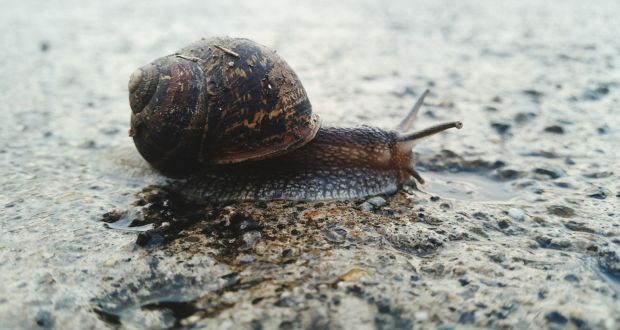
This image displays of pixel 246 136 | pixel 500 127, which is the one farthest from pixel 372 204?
pixel 500 127

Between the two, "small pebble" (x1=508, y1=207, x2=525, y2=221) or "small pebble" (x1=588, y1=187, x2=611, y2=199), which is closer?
"small pebble" (x1=508, y1=207, x2=525, y2=221)

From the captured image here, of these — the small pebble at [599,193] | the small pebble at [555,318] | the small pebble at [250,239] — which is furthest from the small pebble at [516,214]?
the small pebble at [250,239]

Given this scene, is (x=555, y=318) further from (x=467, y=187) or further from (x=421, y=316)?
(x=467, y=187)

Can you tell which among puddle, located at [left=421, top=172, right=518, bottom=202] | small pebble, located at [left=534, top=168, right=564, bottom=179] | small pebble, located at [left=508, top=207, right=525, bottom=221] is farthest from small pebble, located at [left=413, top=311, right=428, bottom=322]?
small pebble, located at [left=534, top=168, right=564, bottom=179]

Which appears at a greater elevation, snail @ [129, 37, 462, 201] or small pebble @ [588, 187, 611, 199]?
snail @ [129, 37, 462, 201]

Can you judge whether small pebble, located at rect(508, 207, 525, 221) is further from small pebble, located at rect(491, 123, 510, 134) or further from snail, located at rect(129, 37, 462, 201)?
small pebble, located at rect(491, 123, 510, 134)

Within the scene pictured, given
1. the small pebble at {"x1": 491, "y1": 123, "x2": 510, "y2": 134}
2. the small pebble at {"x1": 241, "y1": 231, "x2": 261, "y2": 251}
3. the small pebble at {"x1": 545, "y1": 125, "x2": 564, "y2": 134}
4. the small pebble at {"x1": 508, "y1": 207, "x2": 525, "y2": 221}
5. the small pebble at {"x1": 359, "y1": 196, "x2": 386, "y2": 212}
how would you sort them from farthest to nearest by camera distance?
the small pebble at {"x1": 491, "y1": 123, "x2": 510, "y2": 134}
the small pebble at {"x1": 545, "y1": 125, "x2": 564, "y2": 134}
the small pebble at {"x1": 359, "y1": 196, "x2": 386, "y2": 212}
the small pebble at {"x1": 508, "y1": 207, "x2": 525, "y2": 221}
the small pebble at {"x1": 241, "y1": 231, "x2": 261, "y2": 251}
